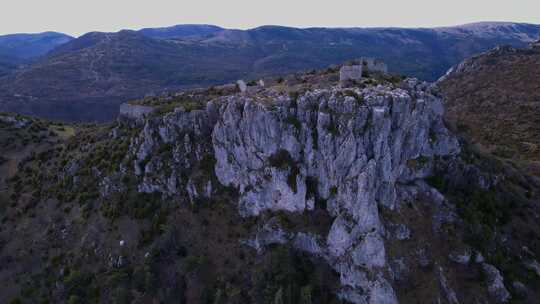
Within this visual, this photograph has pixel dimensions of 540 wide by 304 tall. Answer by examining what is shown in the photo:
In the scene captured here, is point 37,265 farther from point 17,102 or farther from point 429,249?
point 17,102

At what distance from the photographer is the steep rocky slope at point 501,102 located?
69688mm

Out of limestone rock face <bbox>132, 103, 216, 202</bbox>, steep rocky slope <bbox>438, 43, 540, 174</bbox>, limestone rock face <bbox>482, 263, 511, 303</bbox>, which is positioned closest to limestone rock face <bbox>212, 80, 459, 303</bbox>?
limestone rock face <bbox>132, 103, 216, 202</bbox>

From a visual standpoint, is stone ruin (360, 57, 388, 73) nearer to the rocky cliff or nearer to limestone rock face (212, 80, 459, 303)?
the rocky cliff

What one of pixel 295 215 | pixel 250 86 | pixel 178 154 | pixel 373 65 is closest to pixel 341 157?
pixel 295 215

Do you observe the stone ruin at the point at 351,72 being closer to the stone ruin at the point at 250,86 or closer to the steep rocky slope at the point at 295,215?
the steep rocky slope at the point at 295,215

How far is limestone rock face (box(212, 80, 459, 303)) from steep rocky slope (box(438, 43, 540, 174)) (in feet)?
102

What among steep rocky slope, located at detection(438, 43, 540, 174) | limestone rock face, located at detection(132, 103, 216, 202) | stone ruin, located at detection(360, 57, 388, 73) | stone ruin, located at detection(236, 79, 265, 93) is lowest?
steep rocky slope, located at detection(438, 43, 540, 174)

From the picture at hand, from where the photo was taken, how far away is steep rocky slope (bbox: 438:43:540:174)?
69.7m

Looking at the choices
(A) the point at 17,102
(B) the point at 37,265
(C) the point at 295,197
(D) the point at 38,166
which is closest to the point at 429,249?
(C) the point at 295,197

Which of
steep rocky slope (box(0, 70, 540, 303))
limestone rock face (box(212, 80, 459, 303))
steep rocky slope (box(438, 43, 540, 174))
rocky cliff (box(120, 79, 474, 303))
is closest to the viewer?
→ limestone rock face (box(212, 80, 459, 303))

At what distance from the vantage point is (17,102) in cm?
14812

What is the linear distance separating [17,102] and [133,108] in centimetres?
12731

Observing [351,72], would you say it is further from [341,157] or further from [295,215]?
[295,215]

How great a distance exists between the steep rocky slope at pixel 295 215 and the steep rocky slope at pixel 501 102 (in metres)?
28.2
